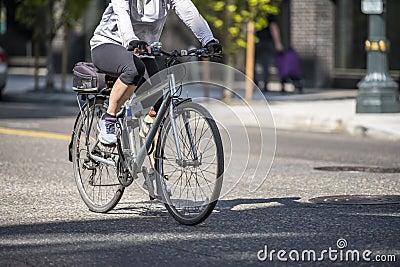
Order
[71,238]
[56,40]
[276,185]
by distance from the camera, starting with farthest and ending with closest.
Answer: [56,40] < [276,185] < [71,238]

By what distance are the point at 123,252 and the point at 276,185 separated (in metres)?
3.17

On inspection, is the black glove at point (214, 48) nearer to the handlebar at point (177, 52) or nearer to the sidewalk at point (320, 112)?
the handlebar at point (177, 52)

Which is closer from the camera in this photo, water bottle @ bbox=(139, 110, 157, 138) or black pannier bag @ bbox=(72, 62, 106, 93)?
water bottle @ bbox=(139, 110, 157, 138)

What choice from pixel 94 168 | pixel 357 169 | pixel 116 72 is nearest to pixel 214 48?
pixel 116 72

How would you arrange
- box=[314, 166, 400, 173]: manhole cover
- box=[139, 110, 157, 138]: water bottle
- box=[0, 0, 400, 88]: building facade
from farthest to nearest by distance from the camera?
box=[0, 0, 400, 88]: building facade → box=[314, 166, 400, 173]: manhole cover → box=[139, 110, 157, 138]: water bottle

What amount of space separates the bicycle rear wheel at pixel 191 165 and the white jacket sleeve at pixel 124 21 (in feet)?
1.73

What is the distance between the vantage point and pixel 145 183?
7078 millimetres

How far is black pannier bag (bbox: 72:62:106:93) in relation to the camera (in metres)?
7.31

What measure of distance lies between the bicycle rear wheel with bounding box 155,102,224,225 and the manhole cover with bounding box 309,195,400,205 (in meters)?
1.52

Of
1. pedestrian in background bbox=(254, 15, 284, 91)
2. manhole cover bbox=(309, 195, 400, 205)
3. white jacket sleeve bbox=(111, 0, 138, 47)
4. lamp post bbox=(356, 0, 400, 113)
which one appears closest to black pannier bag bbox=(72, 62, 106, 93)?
white jacket sleeve bbox=(111, 0, 138, 47)

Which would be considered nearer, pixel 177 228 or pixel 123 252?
pixel 123 252

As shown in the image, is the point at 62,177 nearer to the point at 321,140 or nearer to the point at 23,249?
the point at 23,249

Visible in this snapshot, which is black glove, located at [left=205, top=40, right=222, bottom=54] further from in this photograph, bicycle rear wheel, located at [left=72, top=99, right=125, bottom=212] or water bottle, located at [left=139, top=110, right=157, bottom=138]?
bicycle rear wheel, located at [left=72, top=99, right=125, bottom=212]

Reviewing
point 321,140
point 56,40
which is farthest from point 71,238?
point 56,40
